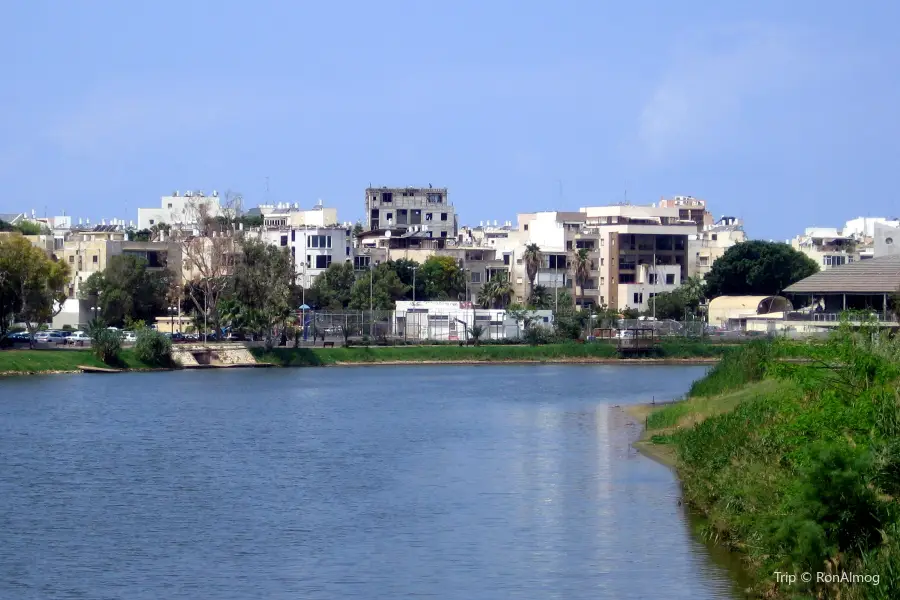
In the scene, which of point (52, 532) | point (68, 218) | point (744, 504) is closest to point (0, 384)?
point (52, 532)

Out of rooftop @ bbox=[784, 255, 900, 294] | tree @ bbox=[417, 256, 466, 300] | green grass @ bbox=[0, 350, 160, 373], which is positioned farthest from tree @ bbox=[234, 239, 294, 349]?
rooftop @ bbox=[784, 255, 900, 294]

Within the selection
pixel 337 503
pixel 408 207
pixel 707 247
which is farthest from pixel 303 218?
pixel 337 503

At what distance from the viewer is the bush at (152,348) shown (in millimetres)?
89250

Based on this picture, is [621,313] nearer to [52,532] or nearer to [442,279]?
[442,279]

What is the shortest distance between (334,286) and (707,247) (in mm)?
47419

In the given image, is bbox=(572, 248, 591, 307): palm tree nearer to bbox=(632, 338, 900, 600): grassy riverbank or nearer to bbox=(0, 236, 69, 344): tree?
bbox=(0, 236, 69, 344): tree

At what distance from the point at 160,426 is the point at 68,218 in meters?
140

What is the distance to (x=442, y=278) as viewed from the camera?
131m

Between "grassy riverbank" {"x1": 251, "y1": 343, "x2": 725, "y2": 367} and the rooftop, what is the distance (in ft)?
29.8

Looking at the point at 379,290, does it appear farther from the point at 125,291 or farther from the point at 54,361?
the point at 54,361

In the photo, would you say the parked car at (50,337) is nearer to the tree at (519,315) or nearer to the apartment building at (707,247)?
the tree at (519,315)

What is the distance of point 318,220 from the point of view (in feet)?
514

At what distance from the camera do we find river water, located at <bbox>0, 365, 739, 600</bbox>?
27516mm

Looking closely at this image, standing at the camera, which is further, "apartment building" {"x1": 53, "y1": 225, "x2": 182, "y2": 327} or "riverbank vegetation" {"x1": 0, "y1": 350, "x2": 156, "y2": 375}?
"apartment building" {"x1": 53, "y1": 225, "x2": 182, "y2": 327}
